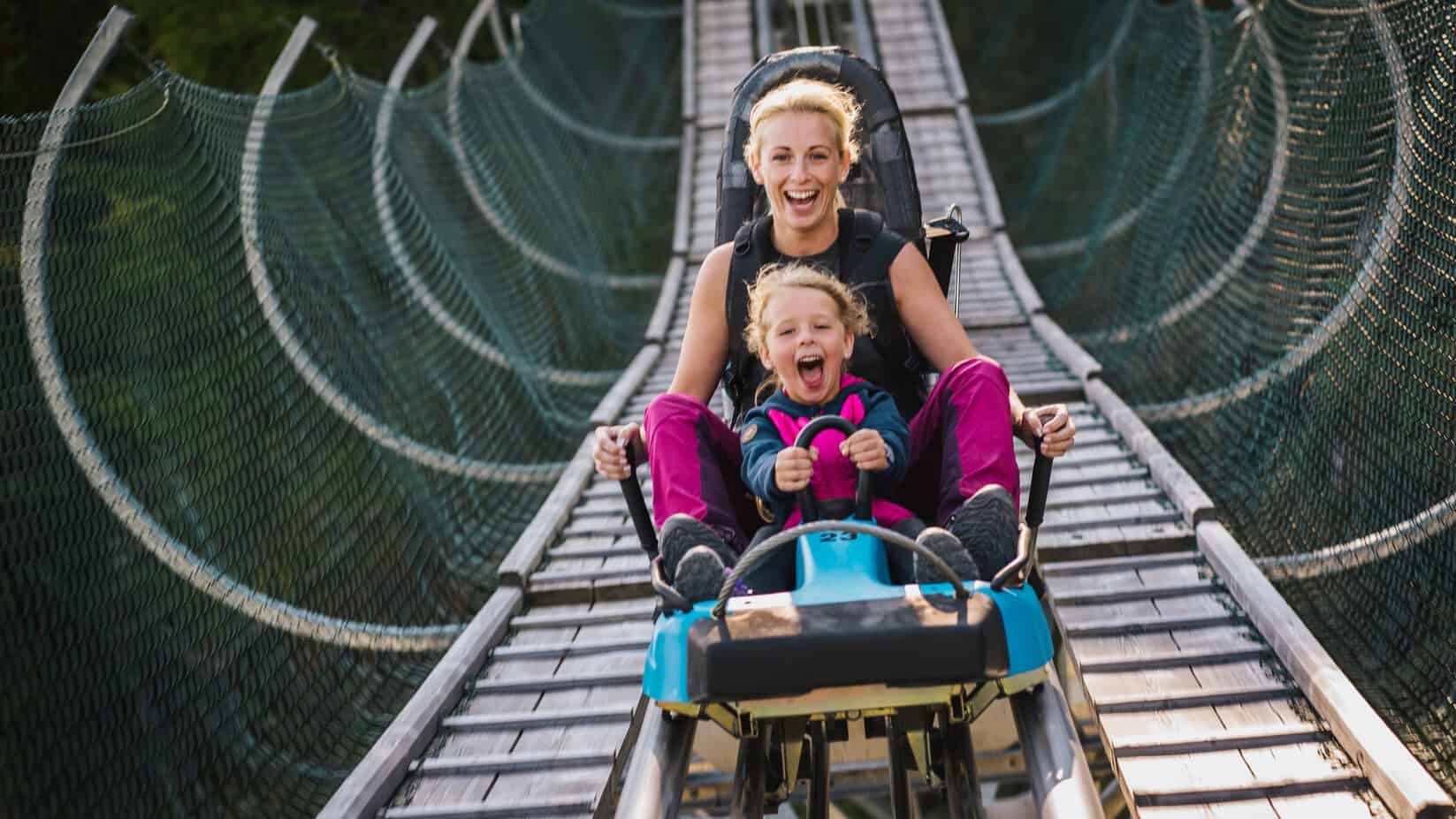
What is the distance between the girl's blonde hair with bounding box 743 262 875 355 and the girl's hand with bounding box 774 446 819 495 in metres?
0.29

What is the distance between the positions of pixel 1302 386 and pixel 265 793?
2676 millimetres

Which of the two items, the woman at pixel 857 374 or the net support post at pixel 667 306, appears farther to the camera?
the net support post at pixel 667 306

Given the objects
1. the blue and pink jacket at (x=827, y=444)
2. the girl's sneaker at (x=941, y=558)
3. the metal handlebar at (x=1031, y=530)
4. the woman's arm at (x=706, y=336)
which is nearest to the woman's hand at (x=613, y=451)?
the blue and pink jacket at (x=827, y=444)

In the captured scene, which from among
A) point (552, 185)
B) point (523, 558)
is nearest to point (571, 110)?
point (552, 185)

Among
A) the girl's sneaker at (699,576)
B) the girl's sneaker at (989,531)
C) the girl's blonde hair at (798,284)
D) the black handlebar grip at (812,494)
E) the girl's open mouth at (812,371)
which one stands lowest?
the girl's sneaker at (699,576)

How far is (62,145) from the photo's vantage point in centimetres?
254

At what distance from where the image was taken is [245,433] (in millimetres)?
3082

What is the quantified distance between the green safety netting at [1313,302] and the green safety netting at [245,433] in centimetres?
215

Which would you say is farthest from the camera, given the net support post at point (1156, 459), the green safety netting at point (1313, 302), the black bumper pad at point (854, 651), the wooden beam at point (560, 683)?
the net support post at point (1156, 459)

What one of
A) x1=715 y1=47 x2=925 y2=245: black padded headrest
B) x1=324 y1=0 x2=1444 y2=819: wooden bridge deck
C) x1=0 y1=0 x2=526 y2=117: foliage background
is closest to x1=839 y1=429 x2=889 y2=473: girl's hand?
x1=324 y1=0 x2=1444 y2=819: wooden bridge deck

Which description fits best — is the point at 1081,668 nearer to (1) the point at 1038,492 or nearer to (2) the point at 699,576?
(1) the point at 1038,492

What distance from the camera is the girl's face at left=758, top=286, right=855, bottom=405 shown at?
89.1 inches

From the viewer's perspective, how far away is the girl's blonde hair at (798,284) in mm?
2305

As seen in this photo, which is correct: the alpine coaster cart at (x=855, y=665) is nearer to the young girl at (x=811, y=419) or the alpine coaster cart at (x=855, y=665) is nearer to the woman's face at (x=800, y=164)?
the young girl at (x=811, y=419)
